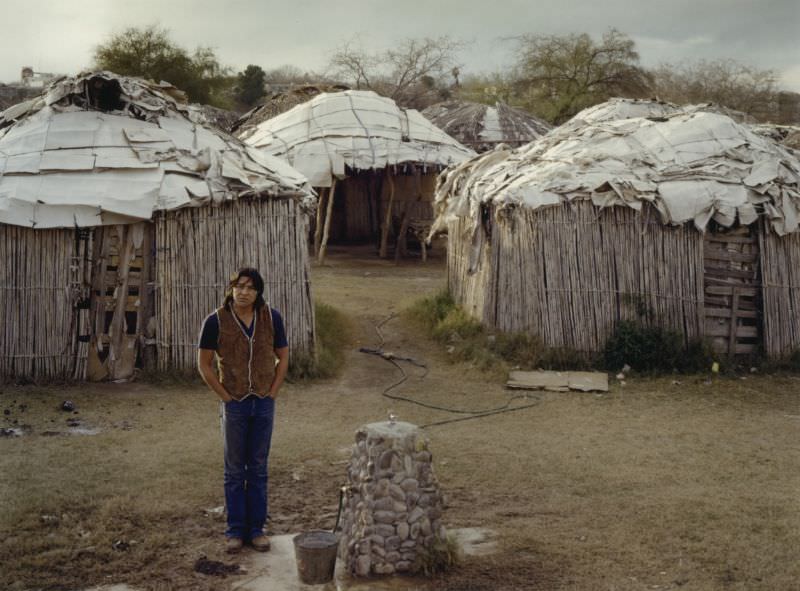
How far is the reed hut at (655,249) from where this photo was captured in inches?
406

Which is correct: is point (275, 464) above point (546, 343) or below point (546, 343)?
below

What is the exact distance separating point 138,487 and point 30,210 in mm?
3927

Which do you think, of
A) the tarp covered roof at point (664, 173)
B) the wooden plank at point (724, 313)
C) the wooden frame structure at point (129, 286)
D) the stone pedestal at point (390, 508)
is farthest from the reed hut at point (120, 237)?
the stone pedestal at point (390, 508)

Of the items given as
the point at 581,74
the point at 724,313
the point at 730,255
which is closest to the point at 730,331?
the point at 724,313

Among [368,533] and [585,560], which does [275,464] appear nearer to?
[368,533]

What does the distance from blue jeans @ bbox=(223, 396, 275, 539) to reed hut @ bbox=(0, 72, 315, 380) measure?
4677mm

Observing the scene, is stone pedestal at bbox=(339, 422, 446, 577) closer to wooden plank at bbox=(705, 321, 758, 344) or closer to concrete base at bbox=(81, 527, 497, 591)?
concrete base at bbox=(81, 527, 497, 591)

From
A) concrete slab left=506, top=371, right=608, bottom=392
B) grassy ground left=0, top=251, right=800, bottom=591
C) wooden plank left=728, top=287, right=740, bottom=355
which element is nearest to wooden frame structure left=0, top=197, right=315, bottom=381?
grassy ground left=0, top=251, right=800, bottom=591

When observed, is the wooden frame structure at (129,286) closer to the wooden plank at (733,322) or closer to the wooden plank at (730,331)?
the wooden plank at (730,331)

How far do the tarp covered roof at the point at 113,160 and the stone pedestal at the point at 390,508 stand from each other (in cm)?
532

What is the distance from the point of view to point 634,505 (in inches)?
239

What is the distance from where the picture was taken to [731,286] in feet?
34.6

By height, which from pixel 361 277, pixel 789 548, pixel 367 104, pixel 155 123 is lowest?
pixel 789 548

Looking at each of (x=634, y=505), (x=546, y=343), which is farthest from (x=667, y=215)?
(x=634, y=505)
